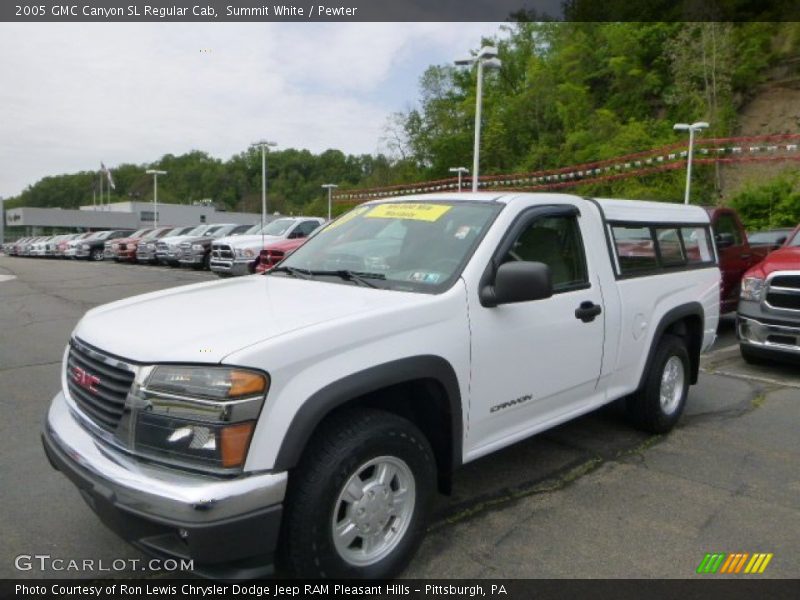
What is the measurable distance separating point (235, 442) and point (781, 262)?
263 inches

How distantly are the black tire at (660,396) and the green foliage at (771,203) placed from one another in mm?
25444

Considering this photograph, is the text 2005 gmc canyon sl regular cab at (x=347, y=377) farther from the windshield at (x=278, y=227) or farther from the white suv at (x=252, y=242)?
the windshield at (x=278, y=227)

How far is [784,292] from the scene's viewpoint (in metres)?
6.70

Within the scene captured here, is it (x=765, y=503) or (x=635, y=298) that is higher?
(x=635, y=298)

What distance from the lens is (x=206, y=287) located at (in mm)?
3771

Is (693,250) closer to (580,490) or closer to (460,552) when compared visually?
(580,490)

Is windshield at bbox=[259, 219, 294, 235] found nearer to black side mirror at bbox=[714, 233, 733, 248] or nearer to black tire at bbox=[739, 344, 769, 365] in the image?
black side mirror at bbox=[714, 233, 733, 248]

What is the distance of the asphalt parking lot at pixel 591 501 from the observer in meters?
3.15

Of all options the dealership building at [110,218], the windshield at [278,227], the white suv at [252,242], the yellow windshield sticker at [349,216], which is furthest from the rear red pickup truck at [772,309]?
the dealership building at [110,218]

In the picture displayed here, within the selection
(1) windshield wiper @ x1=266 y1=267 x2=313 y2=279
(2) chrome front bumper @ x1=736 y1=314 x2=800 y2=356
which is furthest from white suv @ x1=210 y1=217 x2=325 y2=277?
(1) windshield wiper @ x1=266 y1=267 x2=313 y2=279

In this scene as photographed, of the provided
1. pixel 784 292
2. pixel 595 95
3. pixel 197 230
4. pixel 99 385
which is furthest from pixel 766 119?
pixel 99 385

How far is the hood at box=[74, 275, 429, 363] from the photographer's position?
8.17 ft

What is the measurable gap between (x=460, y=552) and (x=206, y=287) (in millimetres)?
2073

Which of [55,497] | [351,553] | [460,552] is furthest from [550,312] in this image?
[55,497]
